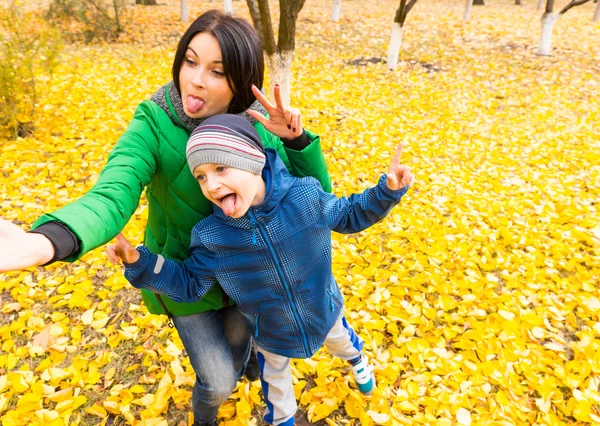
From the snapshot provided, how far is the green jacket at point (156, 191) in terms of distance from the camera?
48.6 inches

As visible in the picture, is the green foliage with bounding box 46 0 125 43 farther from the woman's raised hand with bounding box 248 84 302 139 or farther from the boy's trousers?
the boy's trousers

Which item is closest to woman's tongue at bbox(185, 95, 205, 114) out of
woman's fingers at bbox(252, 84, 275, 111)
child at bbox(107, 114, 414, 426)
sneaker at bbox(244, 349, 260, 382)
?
child at bbox(107, 114, 414, 426)

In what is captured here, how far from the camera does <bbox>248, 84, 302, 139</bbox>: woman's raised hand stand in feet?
5.19

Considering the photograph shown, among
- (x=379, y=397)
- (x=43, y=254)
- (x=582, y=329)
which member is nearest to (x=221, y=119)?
(x=43, y=254)

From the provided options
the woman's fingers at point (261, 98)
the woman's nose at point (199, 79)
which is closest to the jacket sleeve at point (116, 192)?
the woman's nose at point (199, 79)

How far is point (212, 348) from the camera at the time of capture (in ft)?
6.02

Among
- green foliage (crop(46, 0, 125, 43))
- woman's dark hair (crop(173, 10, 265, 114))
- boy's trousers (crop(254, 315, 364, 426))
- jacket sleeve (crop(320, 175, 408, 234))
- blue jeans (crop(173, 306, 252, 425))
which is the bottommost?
boy's trousers (crop(254, 315, 364, 426))

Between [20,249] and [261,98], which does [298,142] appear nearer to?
[261,98]

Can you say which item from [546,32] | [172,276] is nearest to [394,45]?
[546,32]

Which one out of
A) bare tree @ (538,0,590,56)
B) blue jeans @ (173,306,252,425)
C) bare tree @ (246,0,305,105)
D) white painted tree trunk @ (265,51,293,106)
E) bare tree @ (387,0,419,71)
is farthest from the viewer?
bare tree @ (538,0,590,56)

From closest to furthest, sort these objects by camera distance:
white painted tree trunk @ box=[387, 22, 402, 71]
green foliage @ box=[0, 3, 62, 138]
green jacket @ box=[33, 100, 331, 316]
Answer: green jacket @ box=[33, 100, 331, 316] < green foliage @ box=[0, 3, 62, 138] < white painted tree trunk @ box=[387, 22, 402, 71]

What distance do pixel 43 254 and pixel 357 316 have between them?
8.59 feet

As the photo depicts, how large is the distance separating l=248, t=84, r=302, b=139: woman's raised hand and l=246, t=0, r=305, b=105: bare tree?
373 cm

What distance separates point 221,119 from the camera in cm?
147
